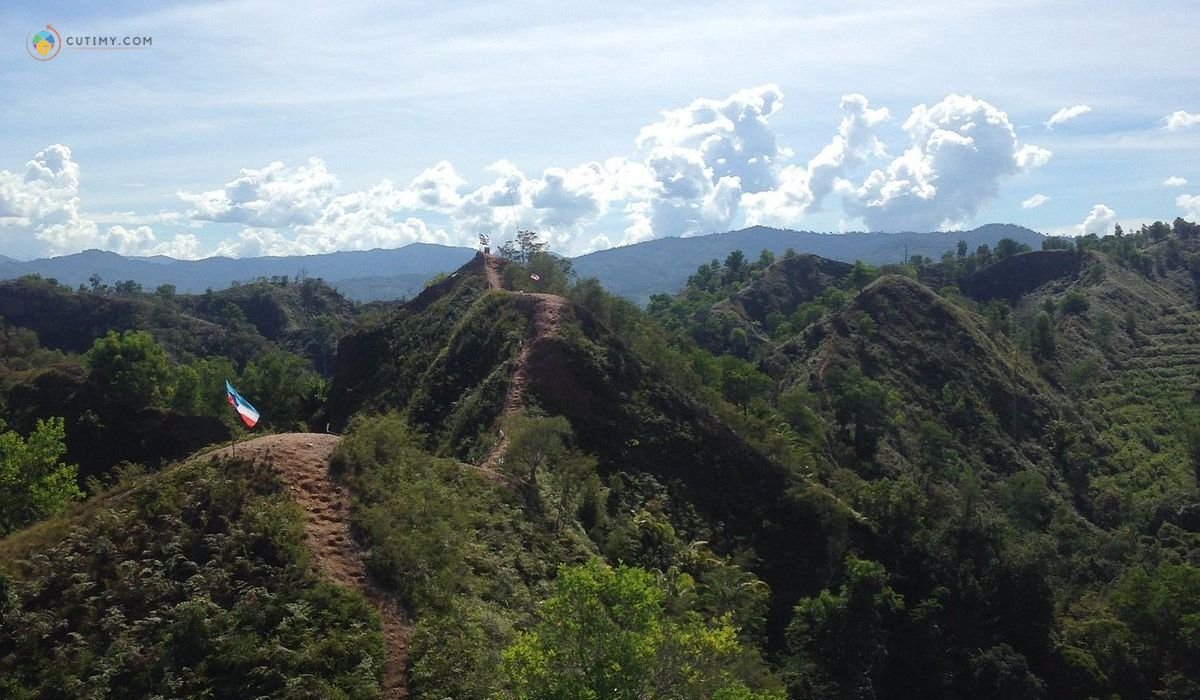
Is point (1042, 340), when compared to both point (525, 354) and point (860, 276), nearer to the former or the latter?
point (860, 276)

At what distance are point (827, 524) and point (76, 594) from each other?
3494 centimetres

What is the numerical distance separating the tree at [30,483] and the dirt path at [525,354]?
61.2ft

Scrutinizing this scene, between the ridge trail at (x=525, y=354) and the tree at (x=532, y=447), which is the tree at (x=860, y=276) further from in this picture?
the tree at (x=532, y=447)

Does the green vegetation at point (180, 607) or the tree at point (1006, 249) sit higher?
the tree at point (1006, 249)

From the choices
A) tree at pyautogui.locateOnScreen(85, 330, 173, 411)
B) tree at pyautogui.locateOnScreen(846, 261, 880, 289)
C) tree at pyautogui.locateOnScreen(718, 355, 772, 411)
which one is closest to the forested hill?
tree at pyautogui.locateOnScreen(85, 330, 173, 411)

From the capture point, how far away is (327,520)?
988 inches

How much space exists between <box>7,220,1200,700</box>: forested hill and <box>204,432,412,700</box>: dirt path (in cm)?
10

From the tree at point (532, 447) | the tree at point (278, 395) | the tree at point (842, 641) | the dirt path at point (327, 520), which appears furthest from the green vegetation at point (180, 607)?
the tree at point (278, 395)

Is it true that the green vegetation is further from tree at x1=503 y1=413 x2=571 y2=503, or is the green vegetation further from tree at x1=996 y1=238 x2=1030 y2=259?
tree at x1=996 y1=238 x2=1030 y2=259

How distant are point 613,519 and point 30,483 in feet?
87.9

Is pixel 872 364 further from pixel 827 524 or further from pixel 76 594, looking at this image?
pixel 76 594

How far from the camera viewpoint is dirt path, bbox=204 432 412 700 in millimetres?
21145

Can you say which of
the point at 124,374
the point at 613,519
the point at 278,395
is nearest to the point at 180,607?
the point at 613,519

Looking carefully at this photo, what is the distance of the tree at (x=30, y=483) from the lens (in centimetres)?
3834
